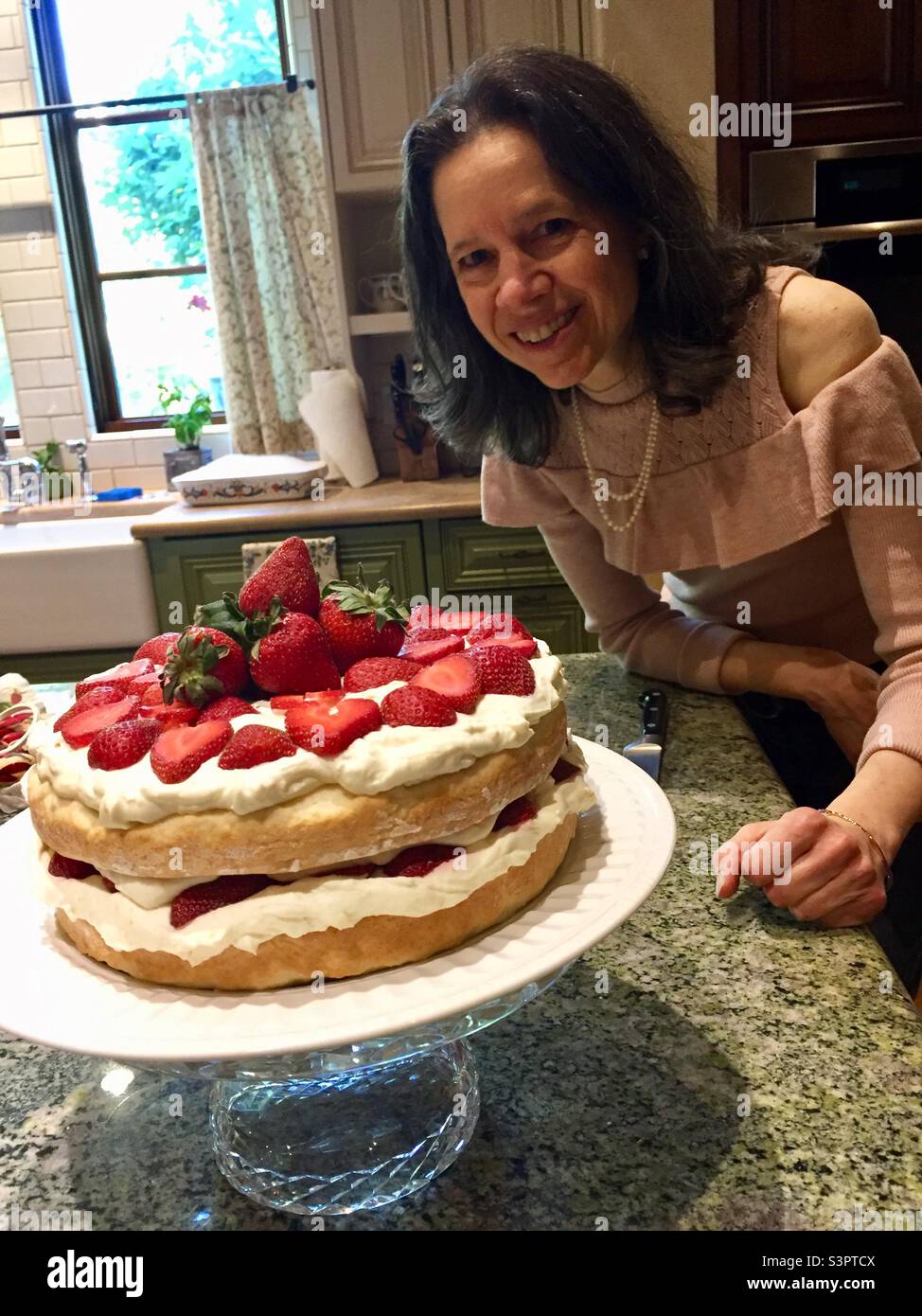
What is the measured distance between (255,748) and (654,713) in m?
0.68

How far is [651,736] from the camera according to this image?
122 cm

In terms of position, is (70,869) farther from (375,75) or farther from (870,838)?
(375,75)

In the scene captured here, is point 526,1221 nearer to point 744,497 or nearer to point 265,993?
point 265,993

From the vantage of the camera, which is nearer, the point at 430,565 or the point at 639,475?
the point at 639,475

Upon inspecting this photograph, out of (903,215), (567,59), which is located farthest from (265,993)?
(903,215)

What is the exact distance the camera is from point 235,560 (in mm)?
2990

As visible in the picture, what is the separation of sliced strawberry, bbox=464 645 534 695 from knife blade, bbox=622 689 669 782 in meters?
0.33

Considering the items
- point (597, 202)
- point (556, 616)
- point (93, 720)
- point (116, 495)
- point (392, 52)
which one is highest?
point (392, 52)

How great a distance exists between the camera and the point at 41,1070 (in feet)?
2.61

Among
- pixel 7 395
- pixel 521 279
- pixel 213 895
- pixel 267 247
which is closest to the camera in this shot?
pixel 213 895

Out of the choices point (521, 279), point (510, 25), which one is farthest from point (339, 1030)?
point (510, 25)

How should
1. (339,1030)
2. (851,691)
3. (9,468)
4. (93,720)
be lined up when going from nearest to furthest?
1. (339,1030)
2. (93,720)
3. (851,691)
4. (9,468)

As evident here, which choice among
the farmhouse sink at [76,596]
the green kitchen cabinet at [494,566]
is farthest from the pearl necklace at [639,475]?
the farmhouse sink at [76,596]

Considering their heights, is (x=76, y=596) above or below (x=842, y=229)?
below
